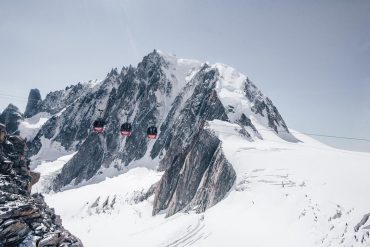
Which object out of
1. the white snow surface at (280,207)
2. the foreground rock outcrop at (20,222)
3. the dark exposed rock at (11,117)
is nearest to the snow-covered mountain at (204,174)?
the white snow surface at (280,207)

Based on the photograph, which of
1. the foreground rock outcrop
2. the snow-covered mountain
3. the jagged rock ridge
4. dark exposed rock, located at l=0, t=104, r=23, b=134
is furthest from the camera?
dark exposed rock, located at l=0, t=104, r=23, b=134

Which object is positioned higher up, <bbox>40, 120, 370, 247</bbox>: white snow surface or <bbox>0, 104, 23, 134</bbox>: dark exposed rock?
<bbox>40, 120, 370, 247</bbox>: white snow surface

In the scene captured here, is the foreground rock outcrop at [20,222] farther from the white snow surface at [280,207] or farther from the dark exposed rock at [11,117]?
the dark exposed rock at [11,117]

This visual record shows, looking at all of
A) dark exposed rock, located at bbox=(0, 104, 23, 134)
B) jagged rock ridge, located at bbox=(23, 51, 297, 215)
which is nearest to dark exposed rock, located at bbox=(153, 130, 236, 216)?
jagged rock ridge, located at bbox=(23, 51, 297, 215)

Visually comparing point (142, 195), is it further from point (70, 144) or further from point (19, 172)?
point (70, 144)

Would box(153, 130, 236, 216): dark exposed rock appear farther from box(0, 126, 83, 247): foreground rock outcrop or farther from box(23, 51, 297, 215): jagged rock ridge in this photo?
box(0, 126, 83, 247): foreground rock outcrop
